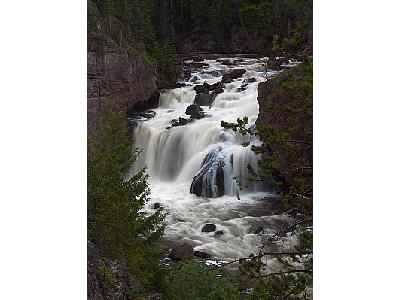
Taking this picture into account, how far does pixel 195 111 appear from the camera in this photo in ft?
15.6

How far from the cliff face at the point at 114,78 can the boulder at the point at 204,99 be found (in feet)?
1.05

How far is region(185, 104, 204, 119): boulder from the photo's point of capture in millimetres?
4775

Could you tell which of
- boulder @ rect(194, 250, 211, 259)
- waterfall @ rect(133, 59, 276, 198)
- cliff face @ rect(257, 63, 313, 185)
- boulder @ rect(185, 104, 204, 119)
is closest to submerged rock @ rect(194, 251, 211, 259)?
boulder @ rect(194, 250, 211, 259)

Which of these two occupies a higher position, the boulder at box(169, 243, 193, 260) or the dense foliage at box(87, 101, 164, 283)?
the dense foliage at box(87, 101, 164, 283)

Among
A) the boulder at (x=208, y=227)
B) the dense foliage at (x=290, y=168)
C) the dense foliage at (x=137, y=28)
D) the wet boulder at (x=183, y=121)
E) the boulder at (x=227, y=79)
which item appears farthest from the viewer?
the wet boulder at (x=183, y=121)

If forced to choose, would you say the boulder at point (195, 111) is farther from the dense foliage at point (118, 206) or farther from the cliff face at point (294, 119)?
the cliff face at point (294, 119)

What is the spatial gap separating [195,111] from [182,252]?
1053 mm

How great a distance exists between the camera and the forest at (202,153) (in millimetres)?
3916

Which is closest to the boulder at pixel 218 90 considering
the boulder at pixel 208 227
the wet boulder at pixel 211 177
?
the wet boulder at pixel 211 177

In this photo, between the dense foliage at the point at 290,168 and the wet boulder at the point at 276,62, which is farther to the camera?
the wet boulder at the point at 276,62

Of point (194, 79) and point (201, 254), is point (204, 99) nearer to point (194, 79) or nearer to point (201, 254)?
point (194, 79)

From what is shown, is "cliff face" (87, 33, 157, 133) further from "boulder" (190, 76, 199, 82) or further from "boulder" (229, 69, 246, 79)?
"boulder" (229, 69, 246, 79)
